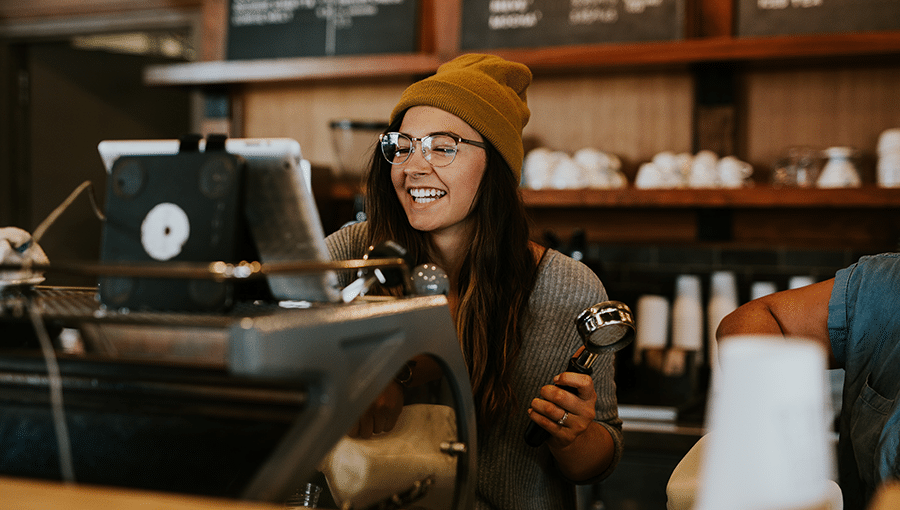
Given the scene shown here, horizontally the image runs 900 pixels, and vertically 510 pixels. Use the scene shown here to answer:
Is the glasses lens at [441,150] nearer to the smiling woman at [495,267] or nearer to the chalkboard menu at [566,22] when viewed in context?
the smiling woman at [495,267]

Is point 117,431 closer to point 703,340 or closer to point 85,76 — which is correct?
point 703,340

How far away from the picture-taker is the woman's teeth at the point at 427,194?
129 cm

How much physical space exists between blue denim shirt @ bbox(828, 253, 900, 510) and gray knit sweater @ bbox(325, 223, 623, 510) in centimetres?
37

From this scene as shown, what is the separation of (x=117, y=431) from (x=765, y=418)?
0.65m

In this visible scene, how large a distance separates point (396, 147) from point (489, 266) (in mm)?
292

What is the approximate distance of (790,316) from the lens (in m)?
1.22

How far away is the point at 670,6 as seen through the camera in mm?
2256

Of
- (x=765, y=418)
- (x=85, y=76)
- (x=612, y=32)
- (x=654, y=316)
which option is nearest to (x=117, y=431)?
(x=765, y=418)

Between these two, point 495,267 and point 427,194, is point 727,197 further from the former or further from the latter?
point 427,194

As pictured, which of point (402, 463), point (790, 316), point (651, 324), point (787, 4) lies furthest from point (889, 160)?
point (402, 463)

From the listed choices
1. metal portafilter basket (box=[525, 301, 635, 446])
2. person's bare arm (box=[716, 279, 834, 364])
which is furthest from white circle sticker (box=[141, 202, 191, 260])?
person's bare arm (box=[716, 279, 834, 364])

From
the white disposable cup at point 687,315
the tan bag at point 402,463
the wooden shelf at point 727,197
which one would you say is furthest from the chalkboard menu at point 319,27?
the tan bag at point 402,463

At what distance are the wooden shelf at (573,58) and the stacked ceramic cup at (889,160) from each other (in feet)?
0.83

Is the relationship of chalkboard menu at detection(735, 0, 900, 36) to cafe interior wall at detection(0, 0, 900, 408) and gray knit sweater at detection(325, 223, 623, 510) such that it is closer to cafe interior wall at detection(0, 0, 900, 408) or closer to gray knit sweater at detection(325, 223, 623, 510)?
cafe interior wall at detection(0, 0, 900, 408)
